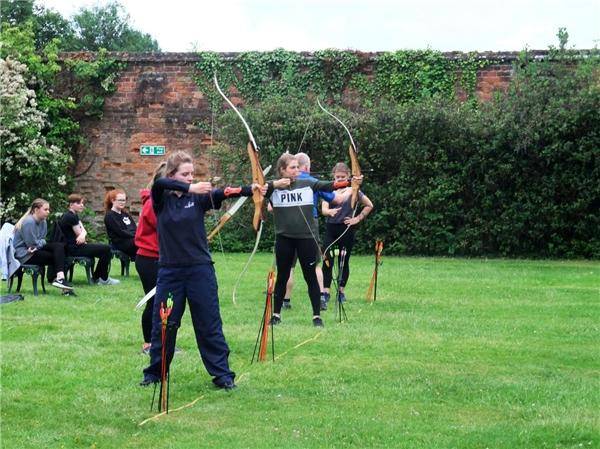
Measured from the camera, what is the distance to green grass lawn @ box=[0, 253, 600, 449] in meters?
6.79

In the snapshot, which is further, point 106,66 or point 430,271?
point 106,66

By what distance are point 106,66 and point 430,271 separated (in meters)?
11.0

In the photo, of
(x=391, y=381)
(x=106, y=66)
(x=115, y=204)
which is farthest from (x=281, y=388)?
(x=106, y=66)

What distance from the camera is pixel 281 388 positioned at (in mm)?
8250

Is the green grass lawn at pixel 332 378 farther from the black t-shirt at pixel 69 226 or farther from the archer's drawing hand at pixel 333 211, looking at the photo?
the black t-shirt at pixel 69 226

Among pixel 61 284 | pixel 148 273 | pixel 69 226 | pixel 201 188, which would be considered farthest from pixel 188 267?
pixel 69 226

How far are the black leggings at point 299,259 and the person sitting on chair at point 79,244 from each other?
561 cm

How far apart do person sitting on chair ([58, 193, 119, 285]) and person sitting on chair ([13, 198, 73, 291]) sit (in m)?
0.57

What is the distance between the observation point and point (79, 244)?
16.2 metres

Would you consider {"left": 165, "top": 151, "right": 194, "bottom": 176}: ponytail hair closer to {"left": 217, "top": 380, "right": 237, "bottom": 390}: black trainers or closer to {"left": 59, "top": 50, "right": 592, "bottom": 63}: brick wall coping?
{"left": 217, "top": 380, "right": 237, "bottom": 390}: black trainers

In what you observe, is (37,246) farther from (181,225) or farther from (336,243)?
(181,225)

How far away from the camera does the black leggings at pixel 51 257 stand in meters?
15.3

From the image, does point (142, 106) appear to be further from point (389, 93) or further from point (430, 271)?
point (430, 271)

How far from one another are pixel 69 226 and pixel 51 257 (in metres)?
0.85
